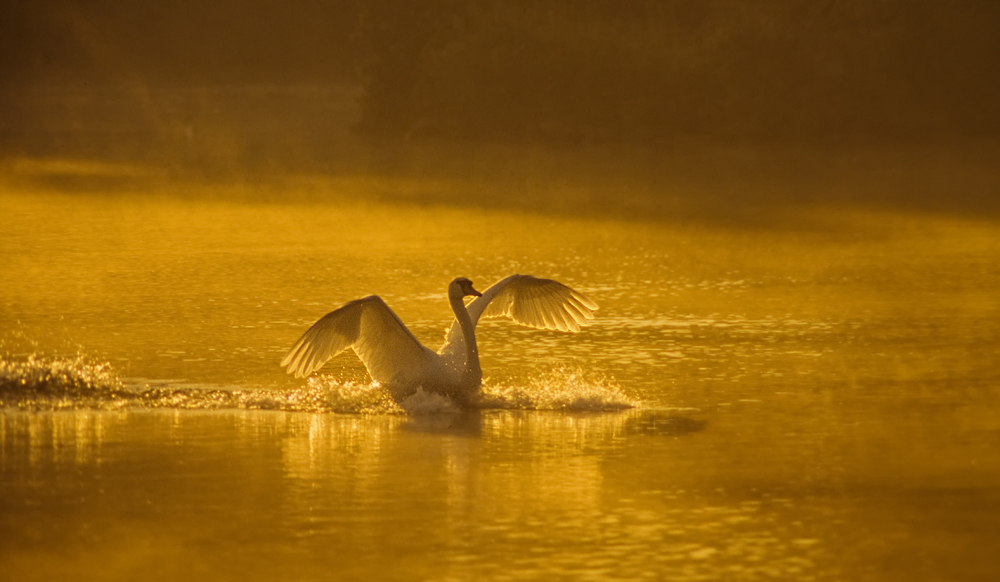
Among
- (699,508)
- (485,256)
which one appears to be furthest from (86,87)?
(699,508)

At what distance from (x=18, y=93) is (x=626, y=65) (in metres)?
35.0

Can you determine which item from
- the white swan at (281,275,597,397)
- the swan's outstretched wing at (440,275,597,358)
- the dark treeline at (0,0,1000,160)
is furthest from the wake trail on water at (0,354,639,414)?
the dark treeline at (0,0,1000,160)

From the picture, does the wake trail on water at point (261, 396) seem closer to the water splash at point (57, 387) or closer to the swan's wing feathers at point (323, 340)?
the water splash at point (57, 387)

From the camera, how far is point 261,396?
11.1 m

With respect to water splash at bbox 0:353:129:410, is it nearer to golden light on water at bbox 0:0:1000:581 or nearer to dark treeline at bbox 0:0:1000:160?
golden light on water at bbox 0:0:1000:581

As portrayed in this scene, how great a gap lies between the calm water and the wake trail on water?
0.03 meters

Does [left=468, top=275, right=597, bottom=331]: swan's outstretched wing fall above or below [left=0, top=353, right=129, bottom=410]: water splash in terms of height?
above

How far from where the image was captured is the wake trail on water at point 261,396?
10.9 meters

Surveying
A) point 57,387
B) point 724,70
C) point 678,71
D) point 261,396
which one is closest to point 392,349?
point 261,396

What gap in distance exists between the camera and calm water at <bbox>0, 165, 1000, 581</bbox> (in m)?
7.95

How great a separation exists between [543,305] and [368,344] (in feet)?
5.47

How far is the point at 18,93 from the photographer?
222ft

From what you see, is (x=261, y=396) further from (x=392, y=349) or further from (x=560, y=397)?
(x=560, y=397)

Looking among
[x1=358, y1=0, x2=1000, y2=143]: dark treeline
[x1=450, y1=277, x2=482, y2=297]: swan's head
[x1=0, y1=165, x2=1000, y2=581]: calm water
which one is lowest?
[x1=0, y1=165, x2=1000, y2=581]: calm water
